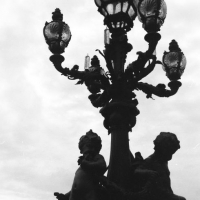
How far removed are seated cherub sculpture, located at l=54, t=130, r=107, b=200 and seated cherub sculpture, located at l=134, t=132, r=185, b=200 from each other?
1.99ft

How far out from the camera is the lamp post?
8.55 m

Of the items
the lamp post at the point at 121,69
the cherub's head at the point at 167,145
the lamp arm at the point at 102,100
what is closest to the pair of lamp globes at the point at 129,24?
the lamp post at the point at 121,69

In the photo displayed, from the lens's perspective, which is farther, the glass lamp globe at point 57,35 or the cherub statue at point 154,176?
the glass lamp globe at point 57,35

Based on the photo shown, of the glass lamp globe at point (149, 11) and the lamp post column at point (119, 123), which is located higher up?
the glass lamp globe at point (149, 11)

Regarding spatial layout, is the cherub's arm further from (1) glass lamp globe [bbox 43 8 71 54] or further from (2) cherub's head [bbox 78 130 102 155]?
(1) glass lamp globe [bbox 43 8 71 54]

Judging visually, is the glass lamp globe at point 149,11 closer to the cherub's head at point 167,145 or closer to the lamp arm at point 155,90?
the lamp arm at point 155,90

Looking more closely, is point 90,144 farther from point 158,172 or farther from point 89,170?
point 158,172

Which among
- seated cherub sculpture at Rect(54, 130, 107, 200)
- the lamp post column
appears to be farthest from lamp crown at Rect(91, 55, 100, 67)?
seated cherub sculpture at Rect(54, 130, 107, 200)

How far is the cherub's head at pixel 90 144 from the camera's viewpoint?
8.23 metres

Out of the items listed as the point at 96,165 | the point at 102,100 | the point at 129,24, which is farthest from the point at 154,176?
the point at 129,24

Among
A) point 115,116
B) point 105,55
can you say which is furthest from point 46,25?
point 115,116

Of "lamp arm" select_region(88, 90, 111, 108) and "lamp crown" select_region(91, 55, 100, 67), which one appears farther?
"lamp crown" select_region(91, 55, 100, 67)

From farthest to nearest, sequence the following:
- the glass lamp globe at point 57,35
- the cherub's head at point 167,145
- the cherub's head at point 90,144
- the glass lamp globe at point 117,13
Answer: the glass lamp globe at point 57,35
the glass lamp globe at point 117,13
the cherub's head at point 167,145
the cherub's head at point 90,144

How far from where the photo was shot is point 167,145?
328 inches
